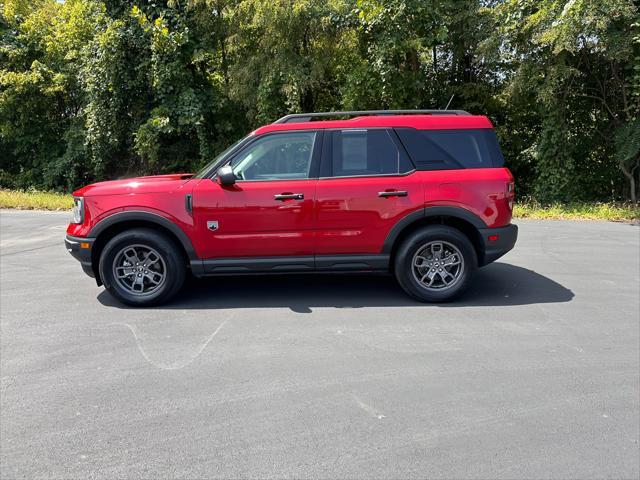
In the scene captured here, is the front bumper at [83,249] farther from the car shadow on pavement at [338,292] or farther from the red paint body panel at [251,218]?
the red paint body panel at [251,218]

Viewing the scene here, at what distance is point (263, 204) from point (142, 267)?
4.65 feet

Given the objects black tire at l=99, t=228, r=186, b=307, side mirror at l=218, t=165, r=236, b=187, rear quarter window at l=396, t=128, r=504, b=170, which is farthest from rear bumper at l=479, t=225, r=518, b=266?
black tire at l=99, t=228, r=186, b=307

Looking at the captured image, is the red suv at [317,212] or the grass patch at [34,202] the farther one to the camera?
the grass patch at [34,202]

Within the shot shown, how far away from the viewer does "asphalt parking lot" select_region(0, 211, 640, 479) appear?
2.78m

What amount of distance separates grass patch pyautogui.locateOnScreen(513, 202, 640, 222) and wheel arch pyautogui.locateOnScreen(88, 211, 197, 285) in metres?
8.37

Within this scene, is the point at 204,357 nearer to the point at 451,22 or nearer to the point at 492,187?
the point at 492,187

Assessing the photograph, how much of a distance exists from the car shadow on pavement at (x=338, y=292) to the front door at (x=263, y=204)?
1.66 ft

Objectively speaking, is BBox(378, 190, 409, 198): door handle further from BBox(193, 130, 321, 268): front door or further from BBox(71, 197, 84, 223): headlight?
BBox(71, 197, 84, 223): headlight

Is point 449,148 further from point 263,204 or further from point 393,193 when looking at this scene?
point 263,204

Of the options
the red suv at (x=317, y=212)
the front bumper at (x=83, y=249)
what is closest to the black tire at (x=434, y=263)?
the red suv at (x=317, y=212)

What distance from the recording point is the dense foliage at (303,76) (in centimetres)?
1174

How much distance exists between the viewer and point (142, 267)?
532cm

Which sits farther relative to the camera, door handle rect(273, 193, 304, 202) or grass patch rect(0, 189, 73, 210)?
grass patch rect(0, 189, 73, 210)

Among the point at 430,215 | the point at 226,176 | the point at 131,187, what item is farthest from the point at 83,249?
the point at 430,215
